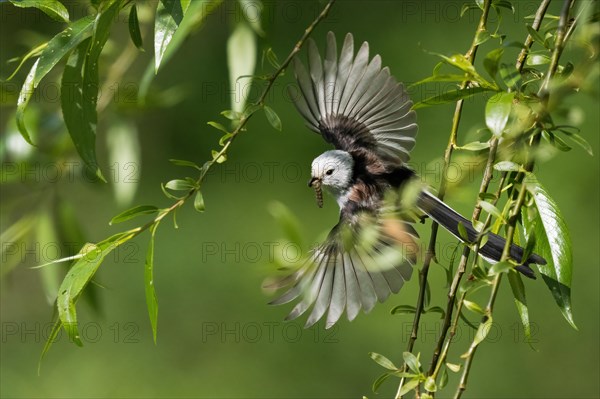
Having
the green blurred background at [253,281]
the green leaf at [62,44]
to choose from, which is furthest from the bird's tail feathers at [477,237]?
the green blurred background at [253,281]

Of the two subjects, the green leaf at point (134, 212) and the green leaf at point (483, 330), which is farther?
the green leaf at point (134, 212)

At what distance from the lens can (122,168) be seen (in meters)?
1.70

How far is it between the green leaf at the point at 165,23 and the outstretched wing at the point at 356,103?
0.89 ft

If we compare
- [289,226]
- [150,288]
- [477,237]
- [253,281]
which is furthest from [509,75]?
[253,281]

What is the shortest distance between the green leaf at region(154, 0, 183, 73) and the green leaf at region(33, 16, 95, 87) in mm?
83

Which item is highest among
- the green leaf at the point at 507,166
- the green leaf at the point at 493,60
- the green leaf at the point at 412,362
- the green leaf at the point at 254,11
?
the green leaf at the point at 254,11

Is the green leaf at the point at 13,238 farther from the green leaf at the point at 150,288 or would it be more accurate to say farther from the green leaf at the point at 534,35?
the green leaf at the point at 534,35

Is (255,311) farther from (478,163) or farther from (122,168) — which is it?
(478,163)

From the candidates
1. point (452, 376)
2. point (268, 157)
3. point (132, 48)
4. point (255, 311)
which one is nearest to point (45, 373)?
point (255, 311)

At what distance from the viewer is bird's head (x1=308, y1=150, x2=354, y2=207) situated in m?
1.31

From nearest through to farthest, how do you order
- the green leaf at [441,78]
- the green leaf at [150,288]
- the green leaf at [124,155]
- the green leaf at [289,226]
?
the green leaf at [289,226]
the green leaf at [441,78]
the green leaf at [150,288]
the green leaf at [124,155]

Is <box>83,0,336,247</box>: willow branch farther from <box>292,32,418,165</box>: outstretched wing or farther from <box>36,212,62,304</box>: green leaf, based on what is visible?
<box>36,212,62,304</box>: green leaf

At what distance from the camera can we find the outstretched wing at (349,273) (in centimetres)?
106

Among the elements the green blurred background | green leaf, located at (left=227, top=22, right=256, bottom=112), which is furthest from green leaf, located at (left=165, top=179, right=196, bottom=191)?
the green blurred background
